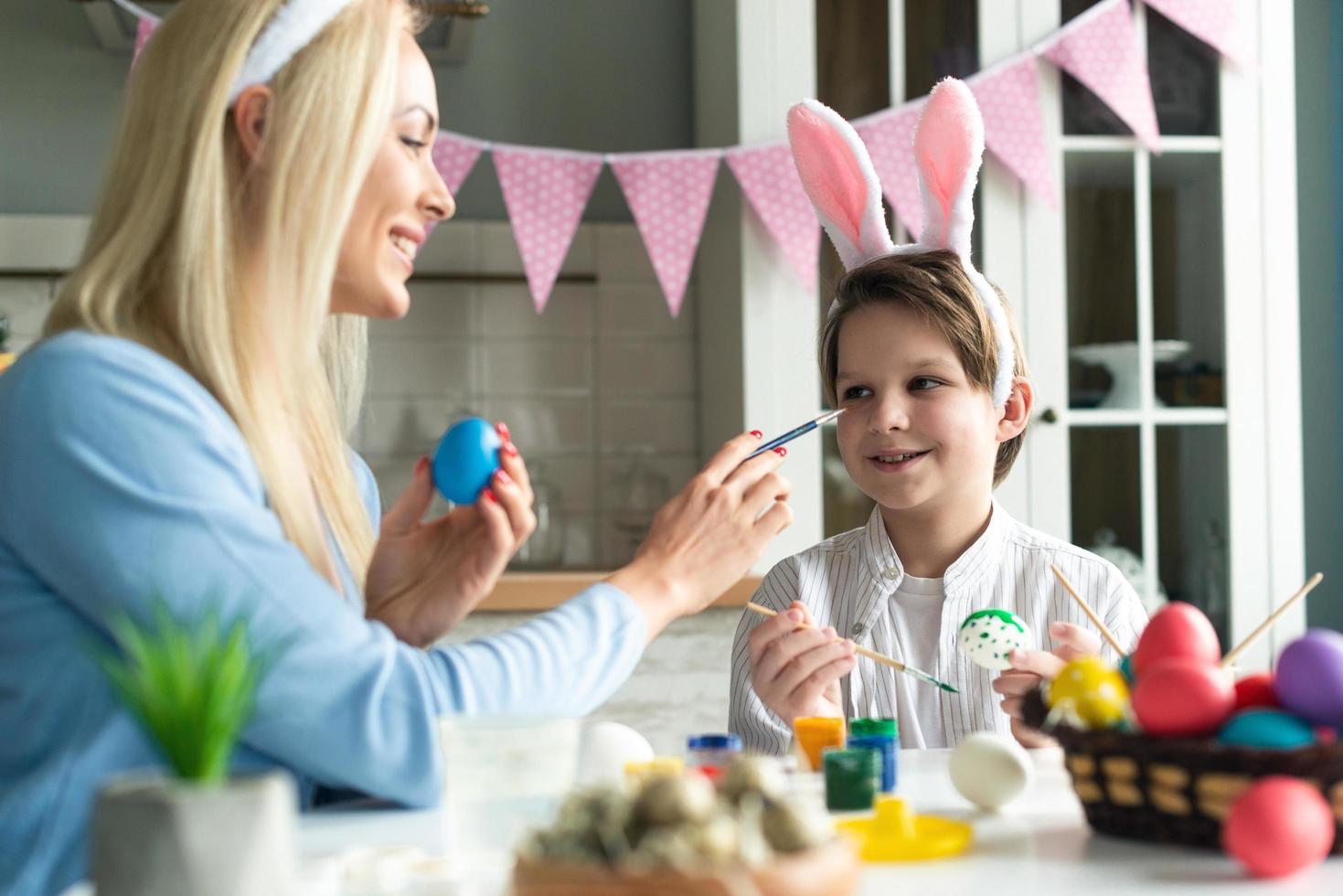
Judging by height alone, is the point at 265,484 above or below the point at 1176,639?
above

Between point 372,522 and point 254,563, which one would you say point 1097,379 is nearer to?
point 372,522

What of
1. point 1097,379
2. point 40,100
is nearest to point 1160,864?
point 1097,379

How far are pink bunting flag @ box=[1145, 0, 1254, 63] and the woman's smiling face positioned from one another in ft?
6.65

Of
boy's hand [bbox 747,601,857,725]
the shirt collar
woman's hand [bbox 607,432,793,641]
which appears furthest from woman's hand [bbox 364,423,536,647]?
the shirt collar

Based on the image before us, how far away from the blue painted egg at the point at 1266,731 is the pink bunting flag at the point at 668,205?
Answer: 203 cm

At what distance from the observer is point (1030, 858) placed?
2.78 feet

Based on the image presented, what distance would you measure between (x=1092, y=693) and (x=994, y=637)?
49cm

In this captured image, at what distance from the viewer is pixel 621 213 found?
324cm

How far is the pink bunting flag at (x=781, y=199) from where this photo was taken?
271 cm

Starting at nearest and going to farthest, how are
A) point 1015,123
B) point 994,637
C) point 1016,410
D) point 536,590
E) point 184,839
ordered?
1. point 184,839
2. point 994,637
3. point 1016,410
4. point 536,590
5. point 1015,123

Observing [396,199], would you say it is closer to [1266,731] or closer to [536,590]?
[1266,731]

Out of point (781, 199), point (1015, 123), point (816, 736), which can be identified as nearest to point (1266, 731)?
point (816, 736)

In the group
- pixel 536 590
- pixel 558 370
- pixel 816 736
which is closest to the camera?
pixel 816 736

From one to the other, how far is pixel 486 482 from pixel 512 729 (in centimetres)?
36
